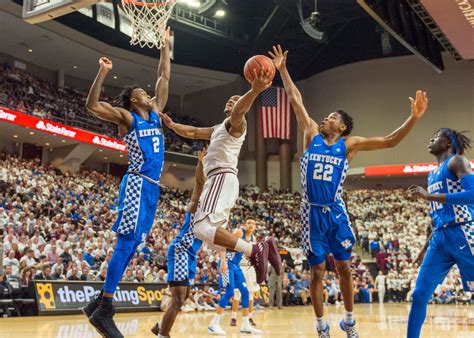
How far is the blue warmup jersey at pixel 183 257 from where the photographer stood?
5.87 metres

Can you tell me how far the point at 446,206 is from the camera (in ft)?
16.8

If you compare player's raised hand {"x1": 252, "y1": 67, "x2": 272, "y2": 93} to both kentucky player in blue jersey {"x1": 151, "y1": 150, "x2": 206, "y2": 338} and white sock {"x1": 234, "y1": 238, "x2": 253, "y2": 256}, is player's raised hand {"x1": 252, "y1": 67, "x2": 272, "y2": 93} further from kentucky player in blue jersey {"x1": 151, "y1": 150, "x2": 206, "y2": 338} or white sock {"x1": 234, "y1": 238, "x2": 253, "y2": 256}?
kentucky player in blue jersey {"x1": 151, "y1": 150, "x2": 206, "y2": 338}

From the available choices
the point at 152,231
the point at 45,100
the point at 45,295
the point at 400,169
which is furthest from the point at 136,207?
the point at 400,169

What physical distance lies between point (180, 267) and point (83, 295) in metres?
7.78

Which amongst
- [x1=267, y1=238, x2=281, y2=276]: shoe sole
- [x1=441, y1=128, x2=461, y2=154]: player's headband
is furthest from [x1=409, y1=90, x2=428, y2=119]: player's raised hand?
[x1=267, y1=238, x2=281, y2=276]: shoe sole

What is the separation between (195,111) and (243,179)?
5.82 metres

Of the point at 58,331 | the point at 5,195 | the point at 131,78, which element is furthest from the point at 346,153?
the point at 131,78

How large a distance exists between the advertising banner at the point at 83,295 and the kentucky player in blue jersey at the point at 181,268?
17.6ft

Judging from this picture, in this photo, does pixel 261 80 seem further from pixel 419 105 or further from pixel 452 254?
pixel 452 254

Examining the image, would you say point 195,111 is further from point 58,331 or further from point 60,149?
point 58,331

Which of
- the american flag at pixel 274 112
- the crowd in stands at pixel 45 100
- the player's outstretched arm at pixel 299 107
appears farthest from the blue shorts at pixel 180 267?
the american flag at pixel 274 112

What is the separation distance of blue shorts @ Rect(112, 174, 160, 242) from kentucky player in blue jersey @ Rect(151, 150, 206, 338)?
2.40 ft

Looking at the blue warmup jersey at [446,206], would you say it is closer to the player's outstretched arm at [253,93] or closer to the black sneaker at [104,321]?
the player's outstretched arm at [253,93]

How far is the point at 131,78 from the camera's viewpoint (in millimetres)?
33656
